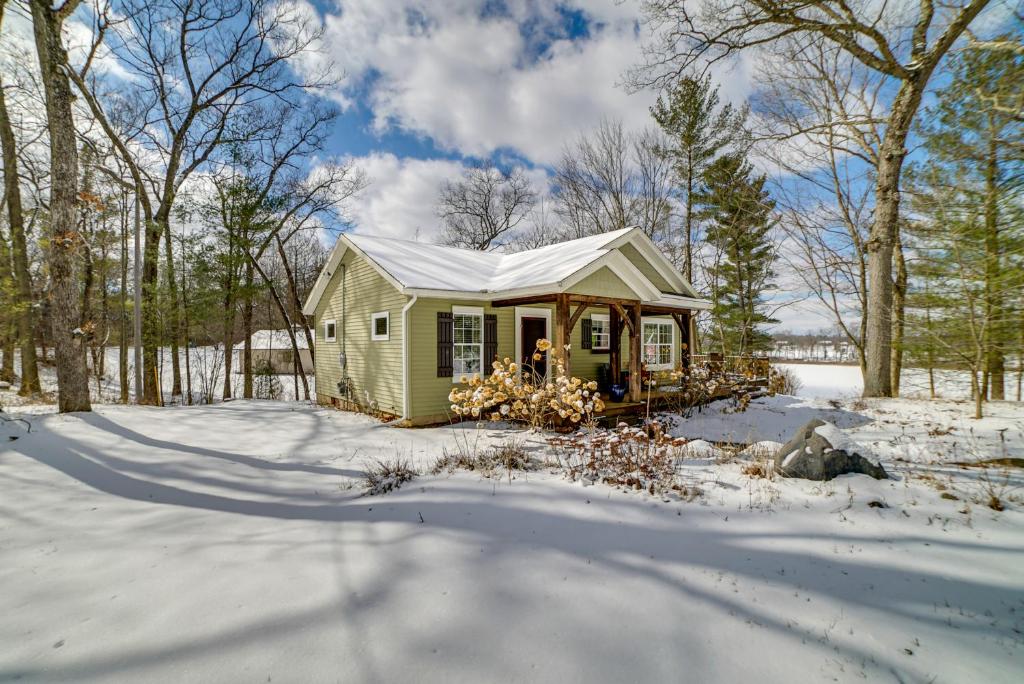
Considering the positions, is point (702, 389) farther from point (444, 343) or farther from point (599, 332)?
point (444, 343)

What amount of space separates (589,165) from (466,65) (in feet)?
35.2

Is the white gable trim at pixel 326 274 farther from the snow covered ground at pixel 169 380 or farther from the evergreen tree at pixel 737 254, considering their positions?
the evergreen tree at pixel 737 254

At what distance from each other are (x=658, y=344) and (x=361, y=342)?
940cm

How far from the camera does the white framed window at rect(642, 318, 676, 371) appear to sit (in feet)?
44.7

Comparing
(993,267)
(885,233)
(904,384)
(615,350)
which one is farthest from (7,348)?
(904,384)

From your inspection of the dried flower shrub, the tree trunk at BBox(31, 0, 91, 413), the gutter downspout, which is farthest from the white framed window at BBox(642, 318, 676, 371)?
the tree trunk at BBox(31, 0, 91, 413)

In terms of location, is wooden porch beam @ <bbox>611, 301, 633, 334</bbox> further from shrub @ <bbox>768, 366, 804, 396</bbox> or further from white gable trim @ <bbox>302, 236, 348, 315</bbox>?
shrub @ <bbox>768, 366, 804, 396</bbox>

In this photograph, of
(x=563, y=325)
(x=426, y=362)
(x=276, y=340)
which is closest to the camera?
(x=563, y=325)

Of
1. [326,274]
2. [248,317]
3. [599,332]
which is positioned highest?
[326,274]

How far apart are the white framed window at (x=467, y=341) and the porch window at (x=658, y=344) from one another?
6.37 metres

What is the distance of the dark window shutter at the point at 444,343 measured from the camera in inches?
354

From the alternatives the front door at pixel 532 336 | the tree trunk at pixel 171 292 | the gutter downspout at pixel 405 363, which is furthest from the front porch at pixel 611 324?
the tree trunk at pixel 171 292

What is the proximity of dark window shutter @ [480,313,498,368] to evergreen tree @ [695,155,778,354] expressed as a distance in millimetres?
13376

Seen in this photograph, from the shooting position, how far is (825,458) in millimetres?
4156
